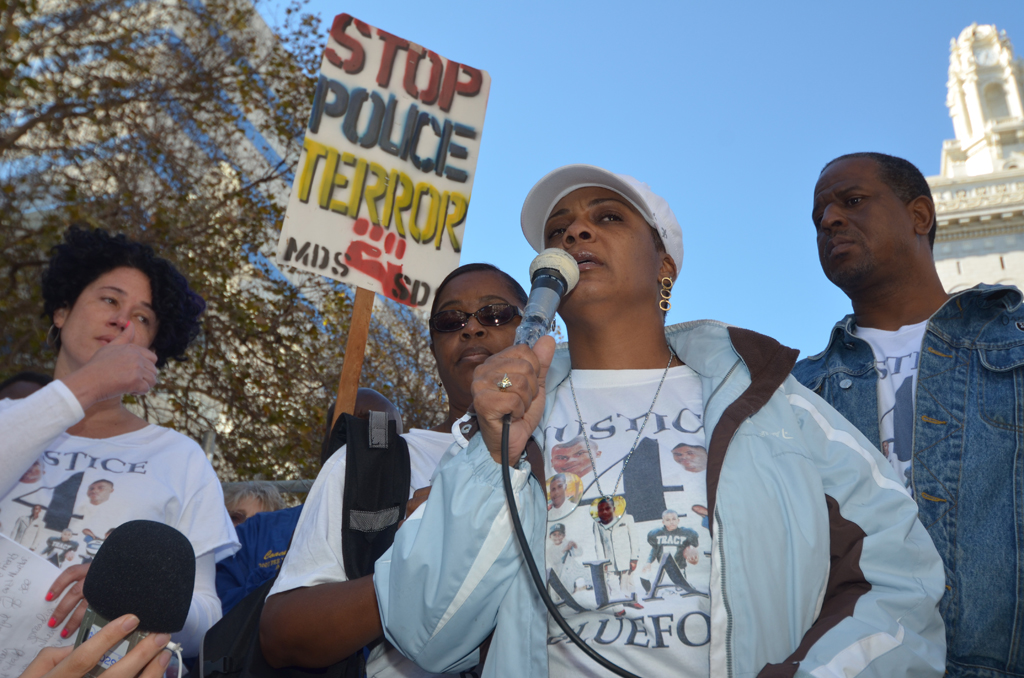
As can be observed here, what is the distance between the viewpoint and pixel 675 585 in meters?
1.87

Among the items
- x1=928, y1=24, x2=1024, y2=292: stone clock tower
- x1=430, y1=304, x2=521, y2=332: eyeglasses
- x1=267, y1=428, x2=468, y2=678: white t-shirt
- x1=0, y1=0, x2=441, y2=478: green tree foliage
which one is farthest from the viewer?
x1=928, y1=24, x2=1024, y2=292: stone clock tower

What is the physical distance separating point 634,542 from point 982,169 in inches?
1886

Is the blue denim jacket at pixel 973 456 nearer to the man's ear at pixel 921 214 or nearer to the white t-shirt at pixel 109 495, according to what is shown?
the man's ear at pixel 921 214

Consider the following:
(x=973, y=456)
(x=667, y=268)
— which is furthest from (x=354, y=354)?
(x=973, y=456)

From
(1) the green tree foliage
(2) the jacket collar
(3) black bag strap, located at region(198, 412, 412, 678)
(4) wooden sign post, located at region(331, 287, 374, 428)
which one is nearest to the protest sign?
(4) wooden sign post, located at region(331, 287, 374, 428)

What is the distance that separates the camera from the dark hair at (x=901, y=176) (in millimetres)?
3363

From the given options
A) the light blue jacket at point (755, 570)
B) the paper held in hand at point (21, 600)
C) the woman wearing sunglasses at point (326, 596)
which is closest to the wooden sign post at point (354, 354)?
the woman wearing sunglasses at point (326, 596)

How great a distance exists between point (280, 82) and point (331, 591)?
339 inches

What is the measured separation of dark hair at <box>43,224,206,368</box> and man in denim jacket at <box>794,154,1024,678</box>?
8.38 ft

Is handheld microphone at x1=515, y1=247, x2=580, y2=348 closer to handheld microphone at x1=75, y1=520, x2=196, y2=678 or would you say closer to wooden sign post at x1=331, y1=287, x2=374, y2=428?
handheld microphone at x1=75, y1=520, x2=196, y2=678

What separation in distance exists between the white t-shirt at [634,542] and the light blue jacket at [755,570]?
0.08 m

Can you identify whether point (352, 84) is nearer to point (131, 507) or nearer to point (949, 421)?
point (131, 507)

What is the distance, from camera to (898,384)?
114 inches

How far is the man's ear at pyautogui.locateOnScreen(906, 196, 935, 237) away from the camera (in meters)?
3.36
